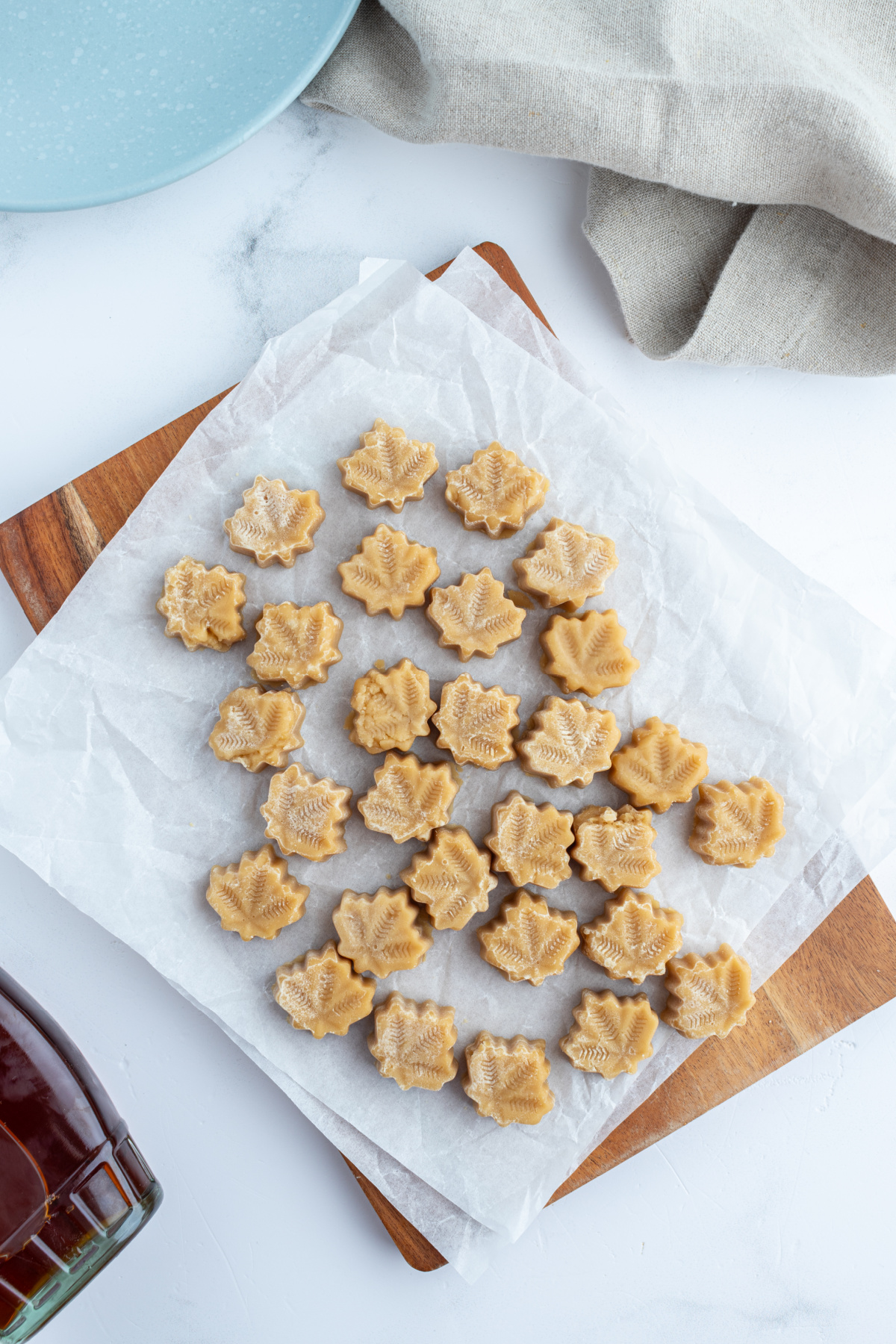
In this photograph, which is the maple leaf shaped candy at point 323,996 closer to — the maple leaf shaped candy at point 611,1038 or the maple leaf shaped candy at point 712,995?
the maple leaf shaped candy at point 611,1038

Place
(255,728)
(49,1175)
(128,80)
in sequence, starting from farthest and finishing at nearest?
(128,80), (255,728), (49,1175)

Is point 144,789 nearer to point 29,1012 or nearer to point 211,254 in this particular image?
point 29,1012

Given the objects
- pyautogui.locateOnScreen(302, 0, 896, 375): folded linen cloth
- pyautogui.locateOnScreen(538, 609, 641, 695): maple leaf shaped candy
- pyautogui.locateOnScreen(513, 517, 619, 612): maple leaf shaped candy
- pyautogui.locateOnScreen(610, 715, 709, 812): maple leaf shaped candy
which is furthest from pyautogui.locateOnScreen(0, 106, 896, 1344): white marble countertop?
pyautogui.locateOnScreen(610, 715, 709, 812): maple leaf shaped candy

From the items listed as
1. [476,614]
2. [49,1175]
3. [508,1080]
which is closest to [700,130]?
[476,614]

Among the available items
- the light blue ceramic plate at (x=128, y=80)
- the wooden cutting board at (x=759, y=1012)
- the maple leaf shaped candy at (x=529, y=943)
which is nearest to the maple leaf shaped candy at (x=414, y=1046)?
the maple leaf shaped candy at (x=529, y=943)

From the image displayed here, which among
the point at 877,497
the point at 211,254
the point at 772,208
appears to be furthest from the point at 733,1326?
the point at 211,254

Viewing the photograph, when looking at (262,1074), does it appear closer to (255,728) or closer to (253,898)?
(253,898)
